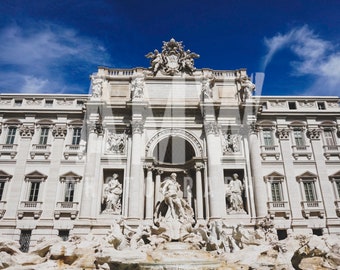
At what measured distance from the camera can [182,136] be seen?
70.6 ft

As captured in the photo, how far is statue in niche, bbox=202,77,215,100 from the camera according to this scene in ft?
71.2

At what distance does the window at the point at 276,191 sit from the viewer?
66.3 ft

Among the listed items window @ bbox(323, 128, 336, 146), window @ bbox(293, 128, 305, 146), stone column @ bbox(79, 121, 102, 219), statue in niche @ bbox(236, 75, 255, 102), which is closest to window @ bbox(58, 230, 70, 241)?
stone column @ bbox(79, 121, 102, 219)

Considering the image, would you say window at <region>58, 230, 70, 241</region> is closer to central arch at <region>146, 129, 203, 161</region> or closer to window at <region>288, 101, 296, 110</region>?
central arch at <region>146, 129, 203, 161</region>

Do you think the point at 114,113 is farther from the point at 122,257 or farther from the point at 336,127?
the point at 336,127

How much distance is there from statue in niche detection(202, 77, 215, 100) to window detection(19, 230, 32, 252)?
51.9ft

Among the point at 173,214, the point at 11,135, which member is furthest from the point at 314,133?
the point at 11,135

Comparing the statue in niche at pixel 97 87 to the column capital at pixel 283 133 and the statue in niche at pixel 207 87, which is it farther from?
the column capital at pixel 283 133

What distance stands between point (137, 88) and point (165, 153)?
5.63 metres

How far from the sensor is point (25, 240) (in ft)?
61.3

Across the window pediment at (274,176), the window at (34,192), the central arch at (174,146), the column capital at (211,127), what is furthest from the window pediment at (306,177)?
the window at (34,192)

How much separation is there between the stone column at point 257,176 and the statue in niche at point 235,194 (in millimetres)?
1069

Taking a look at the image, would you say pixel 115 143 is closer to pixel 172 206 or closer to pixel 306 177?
pixel 172 206

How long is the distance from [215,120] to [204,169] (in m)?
3.97
